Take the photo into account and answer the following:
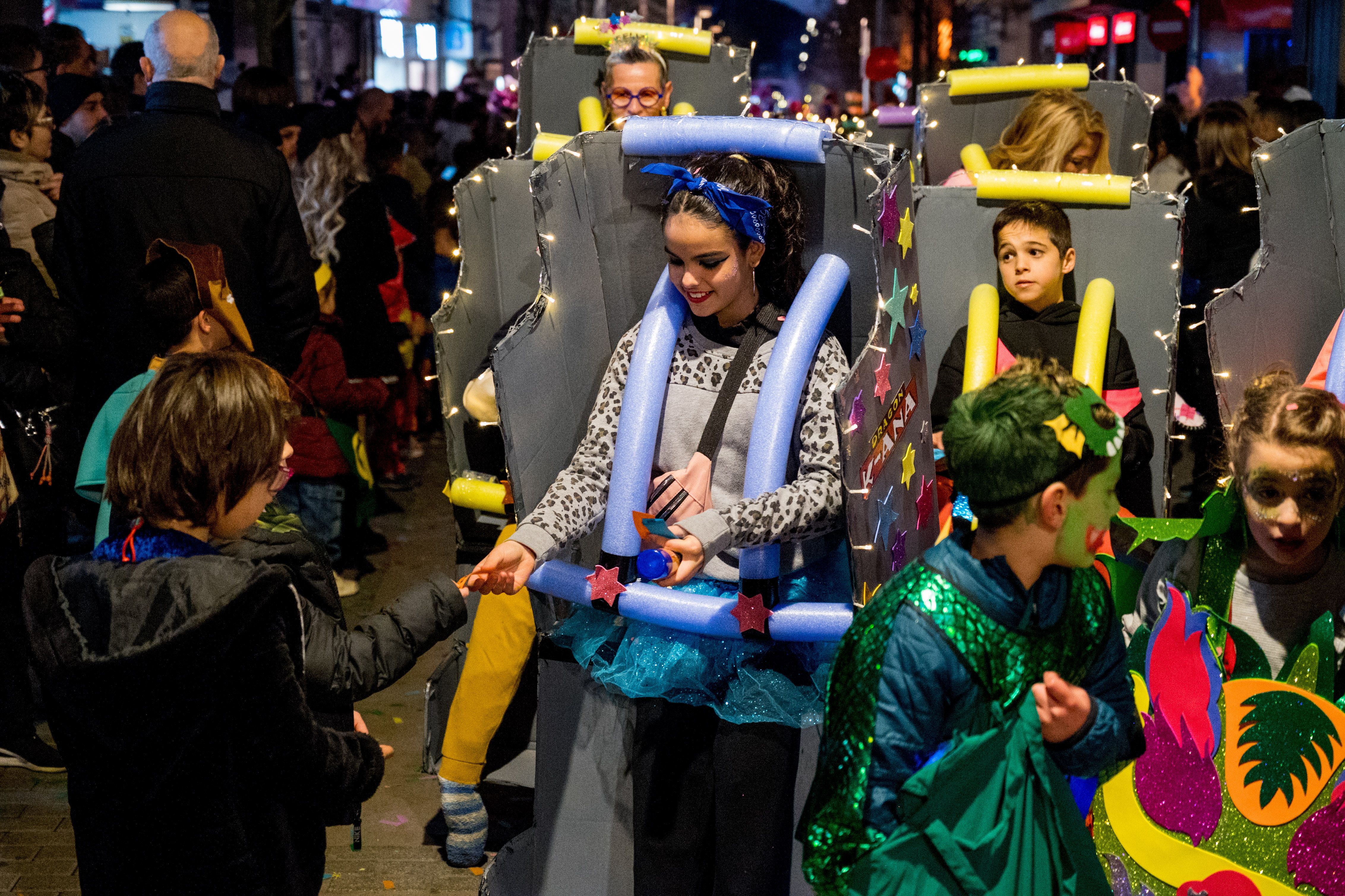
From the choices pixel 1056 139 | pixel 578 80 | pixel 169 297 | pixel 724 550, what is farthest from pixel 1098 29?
pixel 724 550

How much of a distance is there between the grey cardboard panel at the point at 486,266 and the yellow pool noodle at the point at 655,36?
150 centimetres

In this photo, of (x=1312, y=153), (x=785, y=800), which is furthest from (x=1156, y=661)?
(x=1312, y=153)

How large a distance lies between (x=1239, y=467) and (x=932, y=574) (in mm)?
890

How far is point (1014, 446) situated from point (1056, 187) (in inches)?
72.7

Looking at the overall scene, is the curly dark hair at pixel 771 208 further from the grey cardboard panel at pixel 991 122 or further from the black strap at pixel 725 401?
the grey cardboard panel at pixel 991 122

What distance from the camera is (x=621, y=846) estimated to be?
2928 mm

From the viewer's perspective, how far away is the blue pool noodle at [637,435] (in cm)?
254

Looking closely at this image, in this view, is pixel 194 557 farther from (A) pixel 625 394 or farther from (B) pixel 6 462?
(B) pixel 6 462

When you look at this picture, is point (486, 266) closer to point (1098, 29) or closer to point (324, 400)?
point (324, 400)

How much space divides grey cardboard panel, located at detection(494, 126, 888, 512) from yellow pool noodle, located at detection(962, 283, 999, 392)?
45 centimetres

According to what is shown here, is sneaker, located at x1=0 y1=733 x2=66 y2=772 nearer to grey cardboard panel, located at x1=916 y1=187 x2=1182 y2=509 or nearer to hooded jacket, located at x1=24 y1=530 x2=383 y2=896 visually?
hooded jacket, located at x1=24 y1=530 x2=383 y2=896

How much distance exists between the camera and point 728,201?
246 centimetres

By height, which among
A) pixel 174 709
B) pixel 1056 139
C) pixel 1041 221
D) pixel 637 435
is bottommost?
pixel 174 709

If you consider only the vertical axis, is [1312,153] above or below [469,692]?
above
